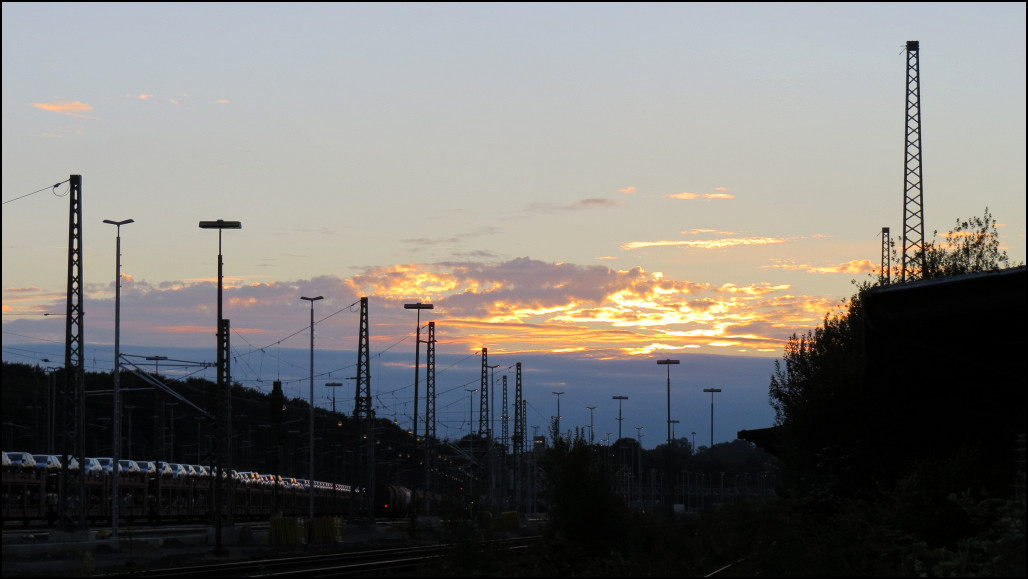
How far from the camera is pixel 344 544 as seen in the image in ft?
168

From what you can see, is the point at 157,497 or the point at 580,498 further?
the point at 157,497

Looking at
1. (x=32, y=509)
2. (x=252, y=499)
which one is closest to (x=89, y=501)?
(x=32, y=509)

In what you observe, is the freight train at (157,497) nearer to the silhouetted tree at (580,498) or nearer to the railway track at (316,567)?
the railway track at (316,567)

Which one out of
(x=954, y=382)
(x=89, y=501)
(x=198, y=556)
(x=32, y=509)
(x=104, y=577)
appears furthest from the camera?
(x=89, y=501)

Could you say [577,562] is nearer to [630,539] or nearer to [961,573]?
[630,539]

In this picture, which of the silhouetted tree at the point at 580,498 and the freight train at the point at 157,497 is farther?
the freight train at the point at 157,497

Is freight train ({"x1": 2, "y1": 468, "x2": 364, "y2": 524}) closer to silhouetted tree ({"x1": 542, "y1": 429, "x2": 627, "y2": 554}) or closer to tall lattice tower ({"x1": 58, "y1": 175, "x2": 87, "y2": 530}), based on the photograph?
tall lattice tower ({"x1": 58, "y1": 175, "x2": 87, "y2": 530})

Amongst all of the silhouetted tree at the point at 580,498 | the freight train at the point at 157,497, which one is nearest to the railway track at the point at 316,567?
the silhouetted tree at the point at 580,498

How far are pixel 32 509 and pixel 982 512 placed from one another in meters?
55.1

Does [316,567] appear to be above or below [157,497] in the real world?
above

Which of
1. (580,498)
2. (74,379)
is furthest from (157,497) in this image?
(580,498)

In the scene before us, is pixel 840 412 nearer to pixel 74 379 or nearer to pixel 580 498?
pixel 580 498

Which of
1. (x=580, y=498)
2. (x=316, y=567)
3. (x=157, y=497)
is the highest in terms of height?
(x=580, y=498)

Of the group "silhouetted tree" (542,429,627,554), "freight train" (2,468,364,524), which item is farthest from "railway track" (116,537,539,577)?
"freight train" (2,468,364,524)
